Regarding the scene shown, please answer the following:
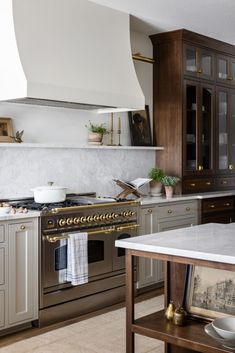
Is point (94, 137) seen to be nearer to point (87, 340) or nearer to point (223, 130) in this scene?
point (223, 130)

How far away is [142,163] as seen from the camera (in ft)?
18.9

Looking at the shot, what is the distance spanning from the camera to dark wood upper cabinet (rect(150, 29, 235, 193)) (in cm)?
562

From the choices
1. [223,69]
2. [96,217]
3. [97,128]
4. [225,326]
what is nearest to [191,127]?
[223,69]

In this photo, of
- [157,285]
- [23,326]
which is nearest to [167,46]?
[157,285]

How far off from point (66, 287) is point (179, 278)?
1.56 m

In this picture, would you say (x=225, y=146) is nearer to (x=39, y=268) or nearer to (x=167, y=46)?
(x=167, y=46)

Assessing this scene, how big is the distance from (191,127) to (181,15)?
134cm

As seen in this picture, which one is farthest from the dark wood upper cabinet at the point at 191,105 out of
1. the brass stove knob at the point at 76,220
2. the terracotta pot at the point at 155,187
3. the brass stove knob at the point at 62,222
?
the brass stove knob at the point at 62,222

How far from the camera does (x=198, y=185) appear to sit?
589cm

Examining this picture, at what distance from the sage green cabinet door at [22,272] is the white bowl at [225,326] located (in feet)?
6.00

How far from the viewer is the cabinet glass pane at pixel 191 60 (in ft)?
18.5

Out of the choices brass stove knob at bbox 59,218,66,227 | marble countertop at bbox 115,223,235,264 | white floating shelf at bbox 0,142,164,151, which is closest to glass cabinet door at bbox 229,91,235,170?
white floating shelf at bbox 0,142,164,151

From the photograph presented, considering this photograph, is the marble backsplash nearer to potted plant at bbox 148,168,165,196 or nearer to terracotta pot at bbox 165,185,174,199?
potted plant at bbox 148,168,165,196

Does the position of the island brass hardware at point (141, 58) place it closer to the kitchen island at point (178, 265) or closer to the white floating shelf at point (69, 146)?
the white floating shelf at point (69, 146)
